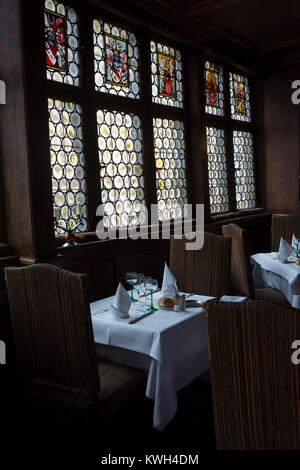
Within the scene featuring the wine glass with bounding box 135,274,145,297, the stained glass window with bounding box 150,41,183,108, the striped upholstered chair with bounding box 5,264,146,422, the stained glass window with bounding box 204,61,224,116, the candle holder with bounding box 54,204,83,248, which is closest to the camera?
the striped upholstered chair with bounding box 5,264,146,422

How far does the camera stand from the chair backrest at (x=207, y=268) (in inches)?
140

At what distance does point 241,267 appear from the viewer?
3746mm

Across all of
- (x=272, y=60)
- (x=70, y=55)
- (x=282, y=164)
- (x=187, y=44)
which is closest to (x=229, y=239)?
(x=70, y=55)

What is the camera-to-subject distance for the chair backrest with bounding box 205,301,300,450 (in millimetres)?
1465

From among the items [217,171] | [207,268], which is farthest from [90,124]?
[217,171]

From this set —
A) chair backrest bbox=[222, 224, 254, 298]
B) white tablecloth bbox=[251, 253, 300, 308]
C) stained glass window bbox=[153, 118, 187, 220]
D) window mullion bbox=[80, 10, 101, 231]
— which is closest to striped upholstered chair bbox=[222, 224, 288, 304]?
chair backrest bbox=[222, 224, 254, 298]

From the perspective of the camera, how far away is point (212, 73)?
5.67 m

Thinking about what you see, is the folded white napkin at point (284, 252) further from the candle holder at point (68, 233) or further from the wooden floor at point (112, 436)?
the candle holder at point (68, 233)

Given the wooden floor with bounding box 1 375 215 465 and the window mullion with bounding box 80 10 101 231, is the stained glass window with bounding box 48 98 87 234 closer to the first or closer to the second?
the window mullion with bounding box 80 10 101 231

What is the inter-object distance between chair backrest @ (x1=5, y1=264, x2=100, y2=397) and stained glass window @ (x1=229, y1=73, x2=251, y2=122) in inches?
182

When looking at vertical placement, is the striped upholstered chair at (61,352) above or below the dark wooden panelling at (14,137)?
below

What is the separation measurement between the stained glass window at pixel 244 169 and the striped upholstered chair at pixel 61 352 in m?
4.31

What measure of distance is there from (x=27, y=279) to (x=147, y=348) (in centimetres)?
73

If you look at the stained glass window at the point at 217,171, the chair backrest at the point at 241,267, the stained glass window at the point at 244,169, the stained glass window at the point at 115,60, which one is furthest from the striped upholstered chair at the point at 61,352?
the stained glass window at the point at 244,169
